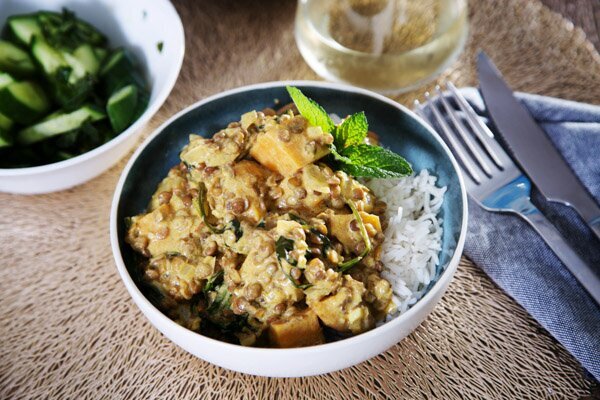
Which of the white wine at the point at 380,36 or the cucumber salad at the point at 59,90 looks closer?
the cucumber salad at the point at 59,90

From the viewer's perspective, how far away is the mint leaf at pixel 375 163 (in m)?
1.99

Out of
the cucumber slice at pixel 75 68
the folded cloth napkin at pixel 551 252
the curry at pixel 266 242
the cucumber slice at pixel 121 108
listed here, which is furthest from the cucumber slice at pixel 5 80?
the folded cloth napkin at pixel 551 252

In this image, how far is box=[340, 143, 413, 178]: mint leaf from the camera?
1986 mm

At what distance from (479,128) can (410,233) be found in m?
0.70

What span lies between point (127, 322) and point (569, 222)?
5.59 ft

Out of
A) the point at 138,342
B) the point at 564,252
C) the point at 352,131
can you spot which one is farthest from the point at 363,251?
the point at 138,342

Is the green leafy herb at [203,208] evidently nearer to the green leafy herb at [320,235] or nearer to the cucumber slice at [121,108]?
the green leafy herb at [320,235]

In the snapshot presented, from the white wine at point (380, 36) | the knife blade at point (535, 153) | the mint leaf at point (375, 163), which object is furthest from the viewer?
the white wine at point (380, 36)

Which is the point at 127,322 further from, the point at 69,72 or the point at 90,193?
the point at 69,72

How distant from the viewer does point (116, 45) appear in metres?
3.15

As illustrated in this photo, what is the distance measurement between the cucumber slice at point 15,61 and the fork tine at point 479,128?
191cm

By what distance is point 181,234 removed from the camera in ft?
6.48

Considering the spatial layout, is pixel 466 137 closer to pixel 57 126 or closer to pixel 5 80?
pixel 57 126

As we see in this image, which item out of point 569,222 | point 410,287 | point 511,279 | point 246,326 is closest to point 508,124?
point 569,222
